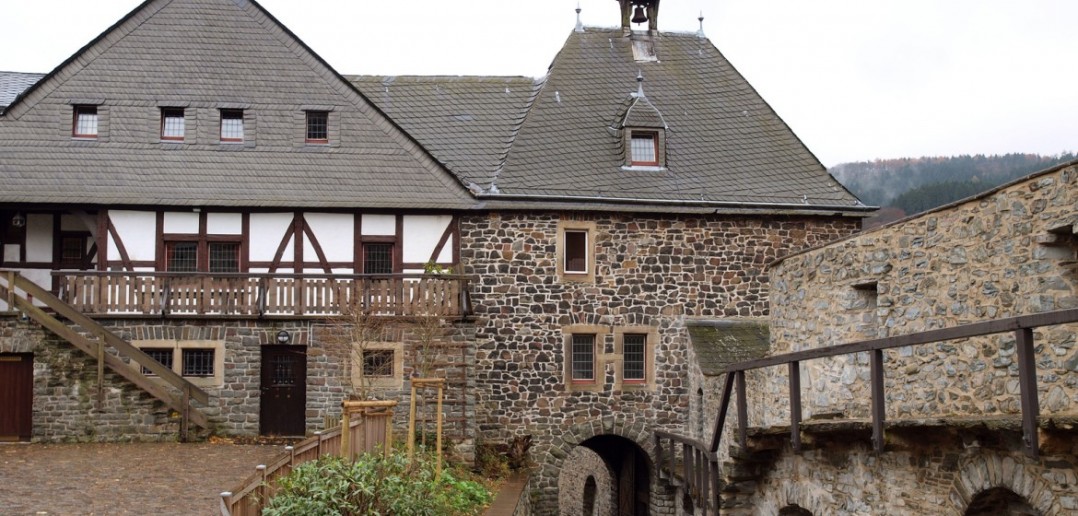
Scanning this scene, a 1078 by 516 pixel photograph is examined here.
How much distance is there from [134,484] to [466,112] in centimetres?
1261

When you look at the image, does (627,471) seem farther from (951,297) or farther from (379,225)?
(951,297)

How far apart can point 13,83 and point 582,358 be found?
13817 millimetres

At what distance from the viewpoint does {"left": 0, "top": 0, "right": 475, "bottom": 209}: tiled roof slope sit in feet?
71.0

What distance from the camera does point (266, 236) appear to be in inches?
855

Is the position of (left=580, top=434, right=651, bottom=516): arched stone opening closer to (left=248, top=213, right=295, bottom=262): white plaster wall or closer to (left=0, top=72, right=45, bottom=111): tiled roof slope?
(left=248, top=213, right=295, bottom=262): white plaster wall

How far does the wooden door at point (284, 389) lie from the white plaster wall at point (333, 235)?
1835 millimetres

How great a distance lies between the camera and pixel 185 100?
73.8 ft

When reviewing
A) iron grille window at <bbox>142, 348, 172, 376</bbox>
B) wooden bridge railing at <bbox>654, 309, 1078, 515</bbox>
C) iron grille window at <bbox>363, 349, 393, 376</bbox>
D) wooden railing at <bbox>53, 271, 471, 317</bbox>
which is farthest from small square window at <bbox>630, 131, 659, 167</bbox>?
iron grille window at <bbox>142, 348, 172, 376</bbox>

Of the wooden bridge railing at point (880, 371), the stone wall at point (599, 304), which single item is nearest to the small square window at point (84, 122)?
the stone wall at point (599, 304)

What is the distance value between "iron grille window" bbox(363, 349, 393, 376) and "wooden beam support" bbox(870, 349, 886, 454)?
12.7 metres

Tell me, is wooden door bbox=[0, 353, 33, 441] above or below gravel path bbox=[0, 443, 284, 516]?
above

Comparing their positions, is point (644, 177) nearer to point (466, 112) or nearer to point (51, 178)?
point (466, 112)

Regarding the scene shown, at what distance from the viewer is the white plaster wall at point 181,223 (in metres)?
21.6

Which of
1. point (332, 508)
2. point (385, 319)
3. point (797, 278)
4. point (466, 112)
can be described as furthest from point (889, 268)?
point (466, 112)
